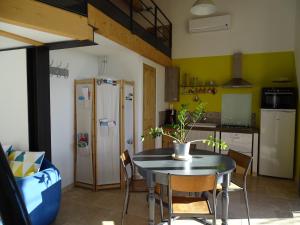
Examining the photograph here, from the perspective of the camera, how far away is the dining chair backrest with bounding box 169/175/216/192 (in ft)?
6.11

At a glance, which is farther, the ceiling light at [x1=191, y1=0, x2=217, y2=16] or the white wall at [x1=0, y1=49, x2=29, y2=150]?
the ceiling light at [x1=191, y1=0, x2=217, y2=16]

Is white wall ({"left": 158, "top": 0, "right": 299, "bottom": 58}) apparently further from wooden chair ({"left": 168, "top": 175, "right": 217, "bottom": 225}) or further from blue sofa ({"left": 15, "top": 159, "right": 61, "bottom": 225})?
blue sofa ({"left": 15, "top": 159, "right": 61, "bottom": 225})

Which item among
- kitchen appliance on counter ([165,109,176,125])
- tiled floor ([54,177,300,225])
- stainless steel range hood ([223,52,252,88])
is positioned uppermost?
stainless steel range hood ([223,52,252,88])

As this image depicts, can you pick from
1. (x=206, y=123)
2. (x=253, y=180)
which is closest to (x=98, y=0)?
(x=206, y=123)

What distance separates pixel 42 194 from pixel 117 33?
2.06m

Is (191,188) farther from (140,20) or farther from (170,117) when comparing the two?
(140,20)

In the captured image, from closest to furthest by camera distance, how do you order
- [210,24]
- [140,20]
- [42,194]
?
[42,194]
[210,24]
[140,20]

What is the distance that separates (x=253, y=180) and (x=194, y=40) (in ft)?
10.4

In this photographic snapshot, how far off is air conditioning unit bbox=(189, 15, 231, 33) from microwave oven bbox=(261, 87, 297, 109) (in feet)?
5.35

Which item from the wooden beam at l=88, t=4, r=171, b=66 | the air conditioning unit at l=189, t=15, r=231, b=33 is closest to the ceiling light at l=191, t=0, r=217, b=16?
the wooden beam at l=88, t=4, r=171, b=66

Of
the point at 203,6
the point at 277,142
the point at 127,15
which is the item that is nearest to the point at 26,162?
the point at 127,15

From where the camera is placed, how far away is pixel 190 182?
187 centimetres

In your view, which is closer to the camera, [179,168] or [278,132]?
[179,168]

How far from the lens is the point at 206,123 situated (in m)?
4.96
